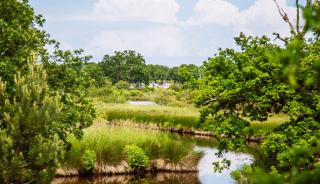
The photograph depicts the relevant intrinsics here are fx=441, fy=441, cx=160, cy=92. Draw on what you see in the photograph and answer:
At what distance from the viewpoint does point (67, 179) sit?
1989 centimetres

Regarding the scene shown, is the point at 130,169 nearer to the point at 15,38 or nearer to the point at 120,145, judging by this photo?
the point at 120,145

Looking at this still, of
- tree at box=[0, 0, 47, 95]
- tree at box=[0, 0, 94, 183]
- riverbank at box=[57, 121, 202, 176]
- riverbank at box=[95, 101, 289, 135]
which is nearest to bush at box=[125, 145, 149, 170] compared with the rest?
riverbank at box=[57, 121, 202, 176]

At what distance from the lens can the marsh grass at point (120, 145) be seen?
69.7 ft

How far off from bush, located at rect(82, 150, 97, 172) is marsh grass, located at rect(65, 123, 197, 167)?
349mm

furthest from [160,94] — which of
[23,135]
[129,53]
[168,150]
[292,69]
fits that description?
[129,53]

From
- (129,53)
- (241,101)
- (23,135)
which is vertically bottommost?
(23,135)

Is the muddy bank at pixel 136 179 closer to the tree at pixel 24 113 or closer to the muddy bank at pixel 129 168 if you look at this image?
the muddy bank at pixel 129 168

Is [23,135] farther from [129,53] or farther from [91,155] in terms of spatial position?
[129,53]

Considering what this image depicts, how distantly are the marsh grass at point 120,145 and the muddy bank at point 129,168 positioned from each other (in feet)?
0.85

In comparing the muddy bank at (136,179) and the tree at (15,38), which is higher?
the tree at (15,38)

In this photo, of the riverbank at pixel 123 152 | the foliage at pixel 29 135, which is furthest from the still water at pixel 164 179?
the foliage at pixel 29 135

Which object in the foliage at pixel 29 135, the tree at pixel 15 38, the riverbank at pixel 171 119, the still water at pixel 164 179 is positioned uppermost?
the tree at pixel 15 38

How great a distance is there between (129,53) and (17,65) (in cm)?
15291

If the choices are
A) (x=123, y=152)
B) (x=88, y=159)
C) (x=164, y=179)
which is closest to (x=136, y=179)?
(x=164, y=179)
